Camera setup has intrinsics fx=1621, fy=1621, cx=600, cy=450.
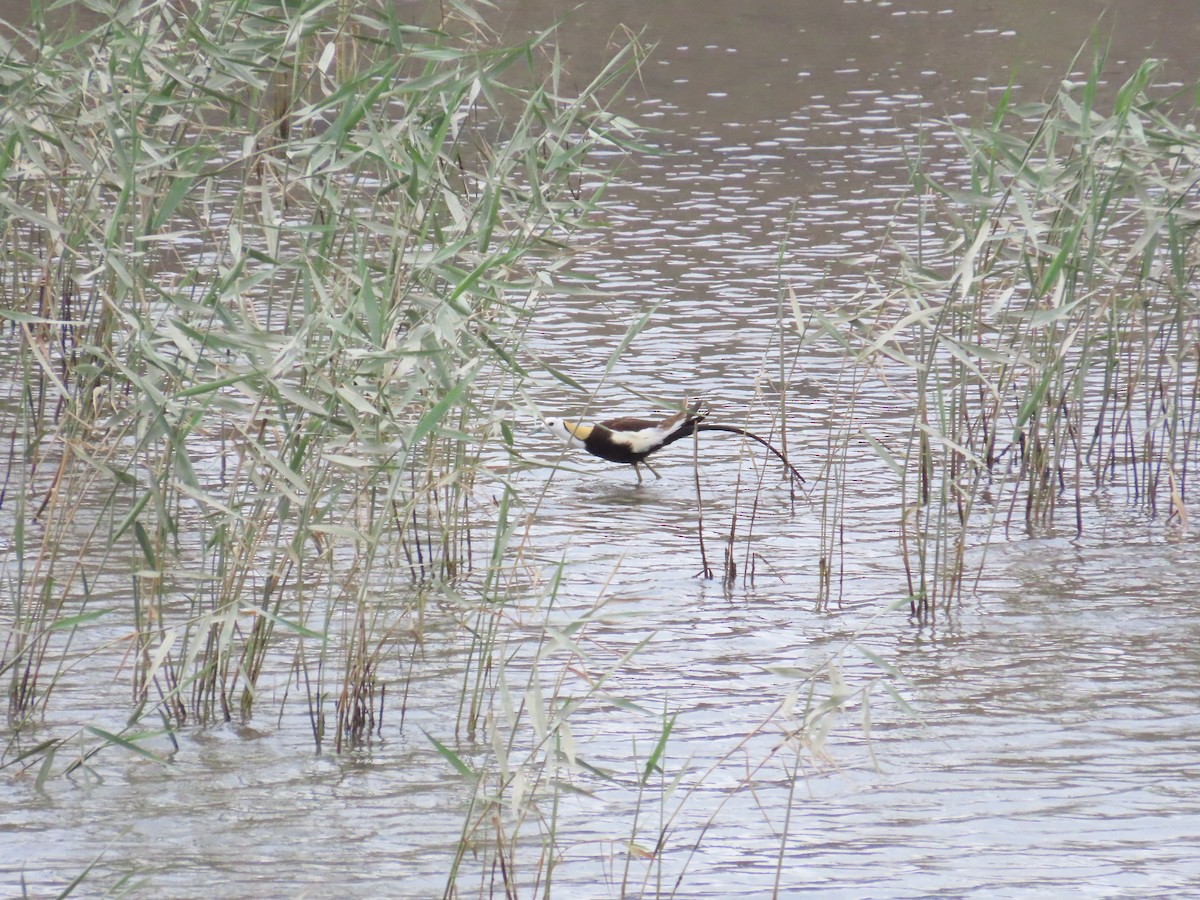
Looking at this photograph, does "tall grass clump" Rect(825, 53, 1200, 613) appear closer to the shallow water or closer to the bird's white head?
the shallow water

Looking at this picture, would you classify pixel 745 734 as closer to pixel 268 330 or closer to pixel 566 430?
pixel 268 330

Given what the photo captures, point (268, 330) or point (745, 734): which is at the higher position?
point (268, 330)

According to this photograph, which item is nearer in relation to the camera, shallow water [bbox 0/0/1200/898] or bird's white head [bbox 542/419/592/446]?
shallow water [bbox 0/0/1200/898]

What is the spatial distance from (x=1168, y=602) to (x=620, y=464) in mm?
3628

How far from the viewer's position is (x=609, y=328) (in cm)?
1184

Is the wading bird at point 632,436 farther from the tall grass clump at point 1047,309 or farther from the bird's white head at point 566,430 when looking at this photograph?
the tall grass clump at point 1047,309

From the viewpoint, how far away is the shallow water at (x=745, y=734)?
4699 millimetres

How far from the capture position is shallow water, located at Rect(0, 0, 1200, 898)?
15.4 feet

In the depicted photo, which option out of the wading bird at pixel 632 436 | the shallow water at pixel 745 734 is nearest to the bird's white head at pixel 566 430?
the wading bird at pixel 632 436

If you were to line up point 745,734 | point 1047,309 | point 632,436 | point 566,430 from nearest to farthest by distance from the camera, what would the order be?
point 745,734, point 1047,309, point 632,436, point 566,430

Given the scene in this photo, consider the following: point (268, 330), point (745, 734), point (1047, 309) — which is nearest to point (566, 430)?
point (1047, 309)

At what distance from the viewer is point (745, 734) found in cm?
568

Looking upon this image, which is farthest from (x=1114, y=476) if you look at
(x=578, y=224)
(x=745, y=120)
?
(x=745, y=120)

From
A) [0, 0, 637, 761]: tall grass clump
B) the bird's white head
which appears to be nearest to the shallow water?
the bird's white head
